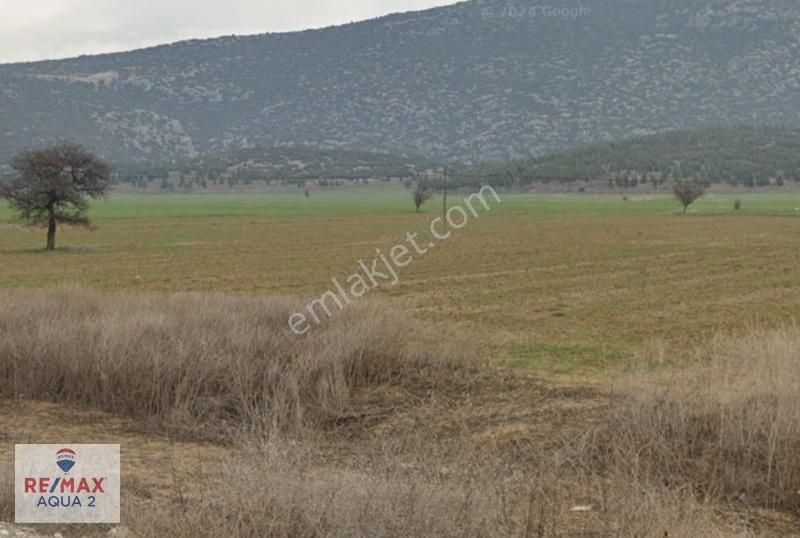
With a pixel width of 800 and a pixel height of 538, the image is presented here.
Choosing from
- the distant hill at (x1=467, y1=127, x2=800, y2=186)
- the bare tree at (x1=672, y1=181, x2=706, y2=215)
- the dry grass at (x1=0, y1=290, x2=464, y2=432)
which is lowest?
the dry grass at (x1=0, y1=290, x2=464, y2=432)

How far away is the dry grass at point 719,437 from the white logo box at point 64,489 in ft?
15.6

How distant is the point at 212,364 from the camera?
13.6m

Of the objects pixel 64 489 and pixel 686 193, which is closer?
pixel 64 489

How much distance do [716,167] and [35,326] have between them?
580 feet

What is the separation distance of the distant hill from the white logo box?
170 metres

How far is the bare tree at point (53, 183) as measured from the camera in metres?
51.7

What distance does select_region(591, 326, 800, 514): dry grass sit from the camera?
951cm

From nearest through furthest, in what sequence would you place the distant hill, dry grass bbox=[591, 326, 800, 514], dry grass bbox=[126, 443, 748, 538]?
dry grass bbox=[126, 443, 748, 538] < dry grass bbox=[591, 326, 800, 514] < the distant hill

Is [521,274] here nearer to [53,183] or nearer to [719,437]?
[719,437]

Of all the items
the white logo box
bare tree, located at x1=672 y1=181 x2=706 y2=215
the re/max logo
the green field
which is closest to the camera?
the white logo box

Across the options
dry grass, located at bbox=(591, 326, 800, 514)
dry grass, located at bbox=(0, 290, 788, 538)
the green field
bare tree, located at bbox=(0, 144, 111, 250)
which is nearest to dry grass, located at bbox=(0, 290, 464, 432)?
dry grass, located at bbox=(0, 290, 788, 538)

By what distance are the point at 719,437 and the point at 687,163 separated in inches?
7110

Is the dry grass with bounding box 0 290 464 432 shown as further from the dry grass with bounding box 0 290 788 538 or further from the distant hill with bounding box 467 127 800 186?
the distant hill with bounding box 467 127 800 186

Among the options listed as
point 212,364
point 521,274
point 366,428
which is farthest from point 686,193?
point 366,428
